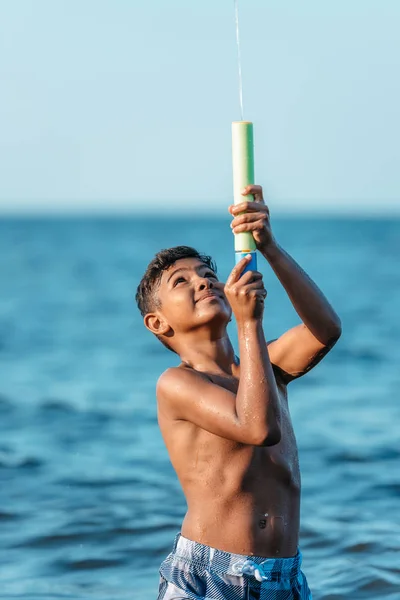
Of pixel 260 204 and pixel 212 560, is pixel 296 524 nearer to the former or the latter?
pixel 212 560

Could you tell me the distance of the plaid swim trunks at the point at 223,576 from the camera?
3605mm

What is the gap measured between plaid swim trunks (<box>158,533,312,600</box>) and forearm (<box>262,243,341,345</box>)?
2.40 ft

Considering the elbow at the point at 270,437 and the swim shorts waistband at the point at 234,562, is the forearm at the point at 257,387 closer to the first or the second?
the elbow at the point at 270,437

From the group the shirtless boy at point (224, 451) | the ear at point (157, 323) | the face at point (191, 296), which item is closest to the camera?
the shirtless boy at point (224, 451)

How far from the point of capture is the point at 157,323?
397 centimetres

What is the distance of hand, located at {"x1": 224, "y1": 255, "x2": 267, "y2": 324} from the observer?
3297mm

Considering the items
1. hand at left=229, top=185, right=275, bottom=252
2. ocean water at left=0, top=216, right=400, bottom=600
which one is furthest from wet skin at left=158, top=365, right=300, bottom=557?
ocean water at left=0, top=216, right=400, bottom=600

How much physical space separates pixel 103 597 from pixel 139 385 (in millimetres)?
6551

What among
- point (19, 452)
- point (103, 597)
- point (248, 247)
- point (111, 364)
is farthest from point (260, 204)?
point (111, 364)

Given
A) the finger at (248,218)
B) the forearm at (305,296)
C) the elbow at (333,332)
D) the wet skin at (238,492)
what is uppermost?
the finger at (248,218)

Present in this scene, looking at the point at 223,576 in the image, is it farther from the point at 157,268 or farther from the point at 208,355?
the point at 157,268

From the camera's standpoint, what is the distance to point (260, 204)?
3.37 m

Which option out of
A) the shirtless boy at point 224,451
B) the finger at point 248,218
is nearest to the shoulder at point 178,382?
the shirtless boy at point 224,451

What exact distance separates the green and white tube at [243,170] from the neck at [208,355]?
54 centimetres
